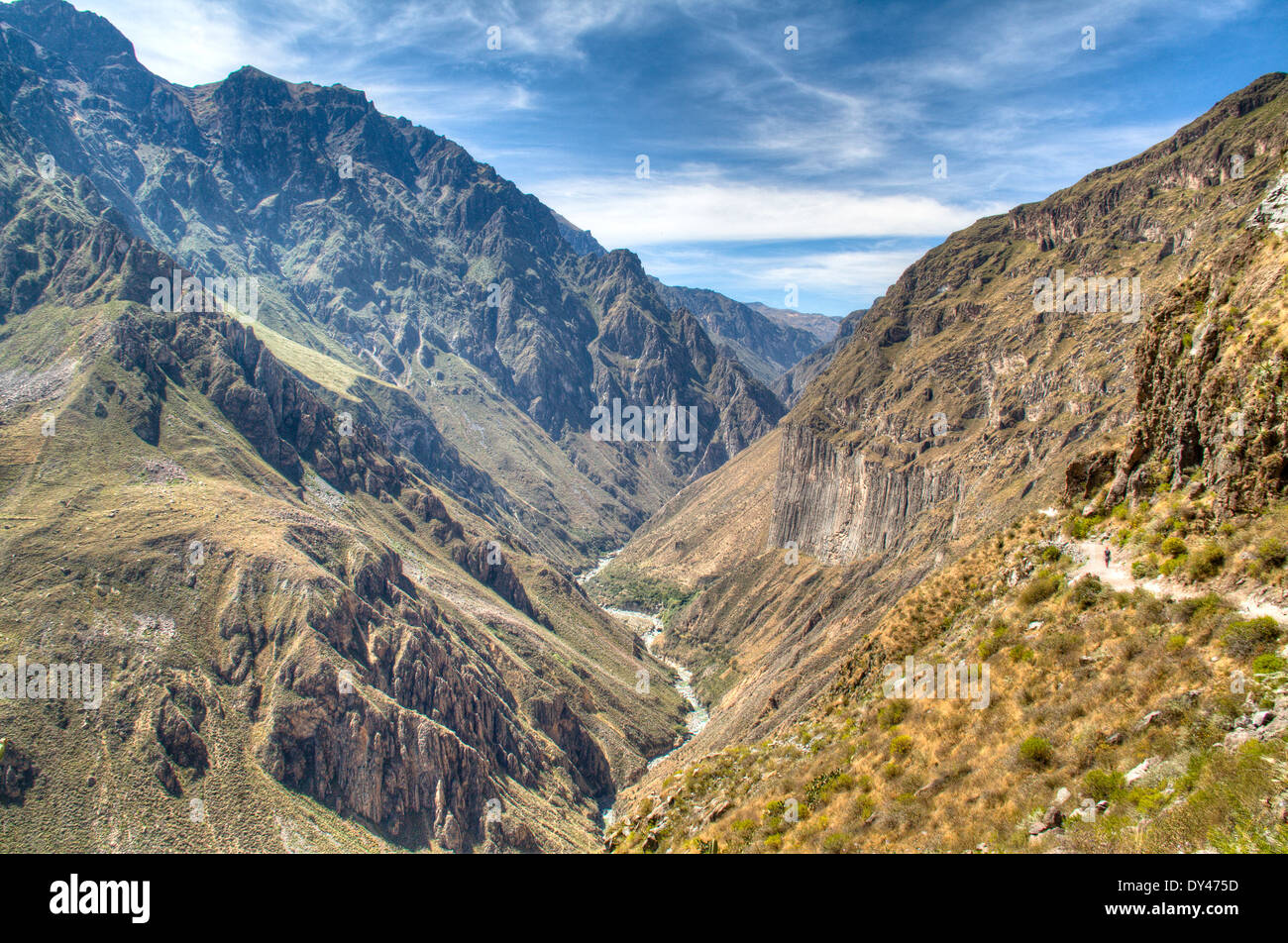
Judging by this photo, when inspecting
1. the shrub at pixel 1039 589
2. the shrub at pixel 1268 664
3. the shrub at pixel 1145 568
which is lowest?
the shrub at pixel 1039 589

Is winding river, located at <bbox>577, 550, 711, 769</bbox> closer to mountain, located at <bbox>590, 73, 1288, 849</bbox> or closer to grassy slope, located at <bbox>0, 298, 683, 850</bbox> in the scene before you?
mountain, located at <bbox>590, 73, 1288, 849</bbox>

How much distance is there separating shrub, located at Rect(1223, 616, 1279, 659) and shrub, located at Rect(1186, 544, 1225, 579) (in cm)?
318

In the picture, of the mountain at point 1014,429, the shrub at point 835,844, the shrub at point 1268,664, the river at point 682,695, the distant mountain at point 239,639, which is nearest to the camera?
the shrub at point 1268,664

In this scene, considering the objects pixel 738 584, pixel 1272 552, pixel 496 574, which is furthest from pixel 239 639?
pixel 738 584

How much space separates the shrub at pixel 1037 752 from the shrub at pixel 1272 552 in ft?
24.6

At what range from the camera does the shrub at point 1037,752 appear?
18.0 m

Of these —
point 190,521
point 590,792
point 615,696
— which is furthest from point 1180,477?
point 615,696

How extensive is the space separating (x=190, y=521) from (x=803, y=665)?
296 feet

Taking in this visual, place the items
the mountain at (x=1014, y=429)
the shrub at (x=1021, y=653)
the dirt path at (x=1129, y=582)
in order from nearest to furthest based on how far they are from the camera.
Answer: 1. the dirt path at (x=1129, y=582)
2. the mountain at (x=1014, y=429)
3. the shrub at (x=1021, y=653)

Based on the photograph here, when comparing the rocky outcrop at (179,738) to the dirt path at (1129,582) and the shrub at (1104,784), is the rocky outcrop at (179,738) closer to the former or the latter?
the shrub at (1104,784)

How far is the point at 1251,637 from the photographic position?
15516 millimetres

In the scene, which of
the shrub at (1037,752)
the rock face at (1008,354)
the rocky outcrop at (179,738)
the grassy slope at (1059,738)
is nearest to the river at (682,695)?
the rock face at (1008,354)

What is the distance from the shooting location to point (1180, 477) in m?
23.1
